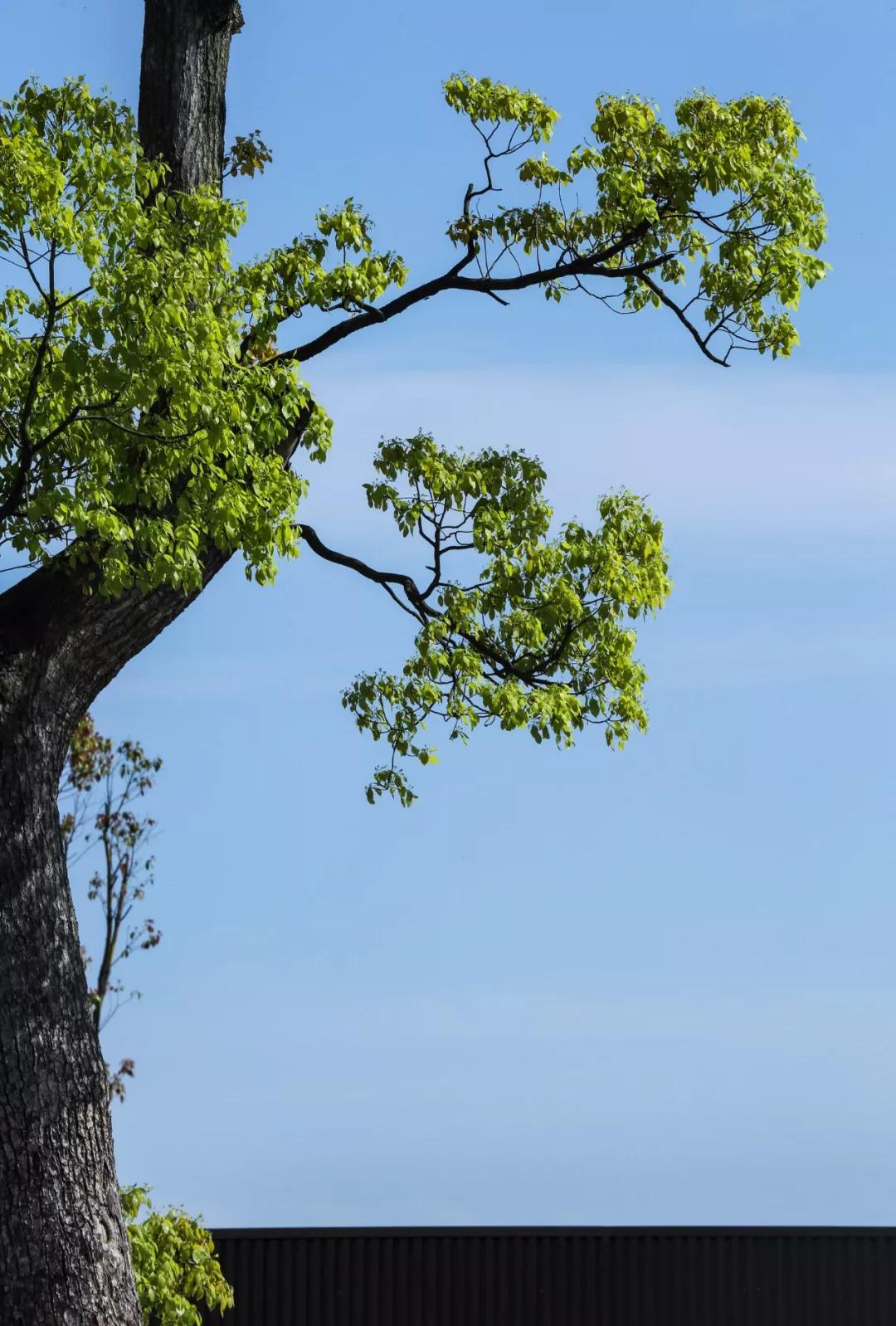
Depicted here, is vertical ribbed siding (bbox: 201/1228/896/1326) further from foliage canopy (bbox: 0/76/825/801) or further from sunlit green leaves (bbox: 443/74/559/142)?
sunlit green leaves (bbox: 443/74/559/142)

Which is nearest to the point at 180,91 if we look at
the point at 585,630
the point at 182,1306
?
the point at 585,630

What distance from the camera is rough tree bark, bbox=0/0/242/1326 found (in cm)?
659

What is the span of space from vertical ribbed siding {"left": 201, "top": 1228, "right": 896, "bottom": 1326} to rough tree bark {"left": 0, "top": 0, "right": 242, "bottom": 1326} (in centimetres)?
252

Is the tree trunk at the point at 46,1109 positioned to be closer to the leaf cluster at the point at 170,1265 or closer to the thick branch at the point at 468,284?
the leaf cluster at the point at 170,1265

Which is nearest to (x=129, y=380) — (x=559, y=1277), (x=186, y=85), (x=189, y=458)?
(x=189, y=458)

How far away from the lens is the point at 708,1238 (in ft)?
30.8

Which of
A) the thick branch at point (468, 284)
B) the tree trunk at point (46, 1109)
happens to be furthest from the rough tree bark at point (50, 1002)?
the thick branch at point (468, 284)

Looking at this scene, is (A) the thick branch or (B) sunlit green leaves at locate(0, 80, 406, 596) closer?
(B) sunlit green leaves at locate(0, 80, 406, 596)

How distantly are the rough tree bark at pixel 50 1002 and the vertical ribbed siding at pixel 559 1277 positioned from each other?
8.28 ft

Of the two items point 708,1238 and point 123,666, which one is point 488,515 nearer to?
point 123,666

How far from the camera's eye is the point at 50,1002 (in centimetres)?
680

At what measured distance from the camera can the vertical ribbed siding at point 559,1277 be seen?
9164 mm

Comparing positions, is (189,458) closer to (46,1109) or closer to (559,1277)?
(46,1109)

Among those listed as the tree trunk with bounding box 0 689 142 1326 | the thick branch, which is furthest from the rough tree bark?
the thick branch
